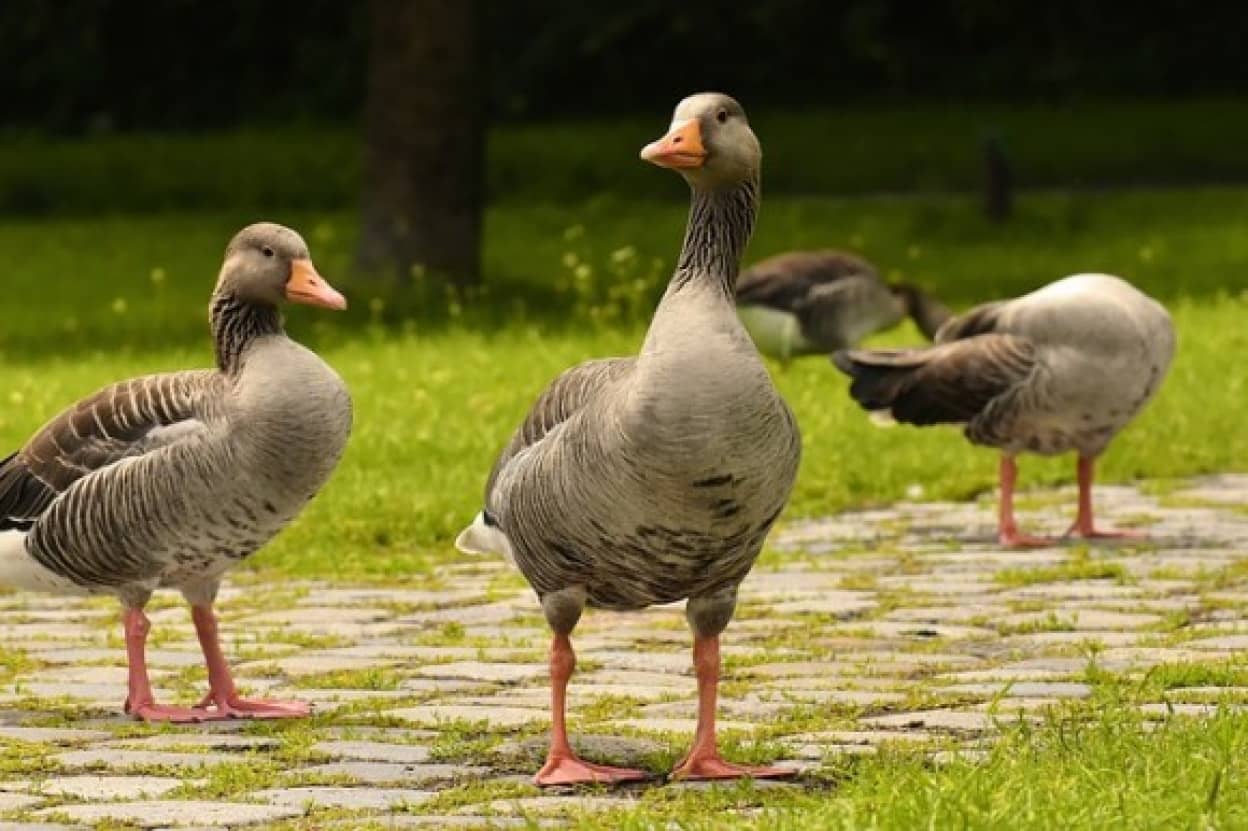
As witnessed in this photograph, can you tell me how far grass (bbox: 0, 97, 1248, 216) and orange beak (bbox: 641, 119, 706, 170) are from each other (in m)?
23.7

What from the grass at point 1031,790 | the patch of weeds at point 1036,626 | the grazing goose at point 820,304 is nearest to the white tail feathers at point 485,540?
the grass at point 1031,790

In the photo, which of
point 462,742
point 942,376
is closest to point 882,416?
point 942,376

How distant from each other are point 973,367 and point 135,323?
10.6 metres

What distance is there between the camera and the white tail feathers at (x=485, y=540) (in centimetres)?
677

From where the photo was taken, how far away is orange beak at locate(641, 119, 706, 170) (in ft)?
20.0

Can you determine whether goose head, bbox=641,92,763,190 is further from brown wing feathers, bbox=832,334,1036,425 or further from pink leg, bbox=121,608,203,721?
brown wing feathers, bbox=832,334,1036,425

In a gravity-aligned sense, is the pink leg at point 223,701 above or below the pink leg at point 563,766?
below

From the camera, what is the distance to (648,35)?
3469 cm

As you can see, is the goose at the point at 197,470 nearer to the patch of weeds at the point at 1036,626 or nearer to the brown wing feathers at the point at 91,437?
the brown wing feathers at the point at 91,437

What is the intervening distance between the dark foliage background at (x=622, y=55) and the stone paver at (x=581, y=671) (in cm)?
2357

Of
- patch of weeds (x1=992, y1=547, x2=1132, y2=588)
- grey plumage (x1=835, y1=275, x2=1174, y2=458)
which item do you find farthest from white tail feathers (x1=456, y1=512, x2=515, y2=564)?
grey plumage (x1=835, y1=275, x2=1174, y2=458)

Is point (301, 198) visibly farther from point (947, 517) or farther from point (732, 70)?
point (947, 517)

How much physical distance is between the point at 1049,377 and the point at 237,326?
13.9 ft

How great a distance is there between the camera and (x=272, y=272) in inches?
295
